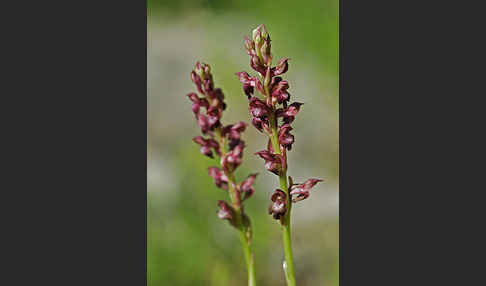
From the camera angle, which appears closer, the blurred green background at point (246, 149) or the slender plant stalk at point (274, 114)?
the slender plant stalk at point (274, 114)

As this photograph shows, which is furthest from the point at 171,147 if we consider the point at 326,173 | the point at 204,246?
the point at 326,173

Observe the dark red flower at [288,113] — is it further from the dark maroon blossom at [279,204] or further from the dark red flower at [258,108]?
the dark maroon blossom at [279,204]

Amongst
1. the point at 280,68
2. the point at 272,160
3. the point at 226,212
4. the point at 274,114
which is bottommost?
the point at 226,212

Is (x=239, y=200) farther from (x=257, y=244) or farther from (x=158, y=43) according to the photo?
(x=158, y=43)

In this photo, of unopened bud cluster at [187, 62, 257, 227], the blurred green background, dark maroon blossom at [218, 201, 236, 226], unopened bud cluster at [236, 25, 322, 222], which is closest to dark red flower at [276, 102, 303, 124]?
unopened bud cluster at [236, 25, 322, 222]

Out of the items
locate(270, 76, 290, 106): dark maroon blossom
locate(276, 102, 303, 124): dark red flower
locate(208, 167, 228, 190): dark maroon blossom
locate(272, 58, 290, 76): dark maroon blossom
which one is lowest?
locate(208, 167, 228, 190): dark maroon blossom

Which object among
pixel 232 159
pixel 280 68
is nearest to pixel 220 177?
pixel 232 159

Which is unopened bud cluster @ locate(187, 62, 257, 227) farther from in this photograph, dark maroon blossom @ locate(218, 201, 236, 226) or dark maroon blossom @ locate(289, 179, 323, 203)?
dark maroon blossom @ locate(289, 179, 323, 203)

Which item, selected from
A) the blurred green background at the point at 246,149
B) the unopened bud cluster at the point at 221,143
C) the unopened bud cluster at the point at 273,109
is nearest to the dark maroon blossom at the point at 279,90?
the unopened bud cluster at the point at 273,109

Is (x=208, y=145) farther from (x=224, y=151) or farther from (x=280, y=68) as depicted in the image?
(x=280, y=68)
